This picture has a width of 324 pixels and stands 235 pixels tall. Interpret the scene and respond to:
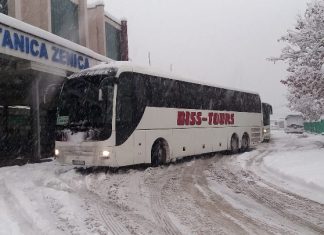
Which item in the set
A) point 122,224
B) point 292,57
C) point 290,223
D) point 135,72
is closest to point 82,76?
point 135,72

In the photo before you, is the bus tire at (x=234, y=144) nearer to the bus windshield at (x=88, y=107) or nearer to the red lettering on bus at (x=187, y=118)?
the red lettering on bus at (x=187, y=118)

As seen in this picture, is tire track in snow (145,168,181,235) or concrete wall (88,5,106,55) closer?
tire track in snow (145,168,181,235)

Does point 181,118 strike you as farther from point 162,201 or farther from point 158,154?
point 162,201

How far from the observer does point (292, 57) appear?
902 inches

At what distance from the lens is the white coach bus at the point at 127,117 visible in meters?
12.4

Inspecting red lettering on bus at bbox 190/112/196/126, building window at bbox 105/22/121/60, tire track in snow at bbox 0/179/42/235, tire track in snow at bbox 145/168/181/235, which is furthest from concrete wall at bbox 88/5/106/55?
tire track in snow at bbox 0/179/42/235

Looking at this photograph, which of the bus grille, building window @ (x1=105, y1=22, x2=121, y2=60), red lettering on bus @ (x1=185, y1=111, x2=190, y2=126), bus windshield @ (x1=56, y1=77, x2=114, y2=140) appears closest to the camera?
bus windshield @ (x1=56, y1=77, x2=114, y2=140)

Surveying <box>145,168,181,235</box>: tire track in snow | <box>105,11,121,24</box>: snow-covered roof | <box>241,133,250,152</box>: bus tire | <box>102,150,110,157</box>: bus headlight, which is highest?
<box>105,11,121,24</box>: snow-covered roof

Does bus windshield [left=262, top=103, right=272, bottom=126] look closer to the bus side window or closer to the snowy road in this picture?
the snowy road

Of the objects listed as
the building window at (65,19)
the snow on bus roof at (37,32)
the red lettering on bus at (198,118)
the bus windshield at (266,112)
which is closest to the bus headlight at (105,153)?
the snow on bus roof at (37,32)

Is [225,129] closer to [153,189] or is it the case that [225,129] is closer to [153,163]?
[153,163]

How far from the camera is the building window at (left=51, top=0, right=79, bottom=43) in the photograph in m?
24.6

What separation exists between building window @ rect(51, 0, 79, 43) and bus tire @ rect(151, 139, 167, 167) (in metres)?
12.5

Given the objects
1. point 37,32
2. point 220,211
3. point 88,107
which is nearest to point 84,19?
point 37,32
